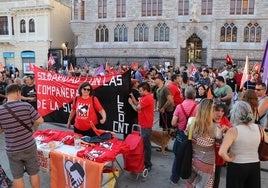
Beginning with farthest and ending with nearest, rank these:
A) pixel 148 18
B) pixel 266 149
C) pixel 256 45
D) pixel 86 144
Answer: pixel 148 18, pixel 256 45, pixel 86 144, pixel 266 149

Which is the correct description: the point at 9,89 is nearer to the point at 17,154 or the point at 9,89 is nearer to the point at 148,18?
the point at 17,154

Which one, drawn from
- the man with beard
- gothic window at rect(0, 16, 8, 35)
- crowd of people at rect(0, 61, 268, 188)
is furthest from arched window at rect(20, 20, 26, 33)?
crowd of people at rect(0, 61, 268, 188)

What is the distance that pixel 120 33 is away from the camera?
31031mm

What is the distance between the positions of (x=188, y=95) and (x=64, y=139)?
2.24 m

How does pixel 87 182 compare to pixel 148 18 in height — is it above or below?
below

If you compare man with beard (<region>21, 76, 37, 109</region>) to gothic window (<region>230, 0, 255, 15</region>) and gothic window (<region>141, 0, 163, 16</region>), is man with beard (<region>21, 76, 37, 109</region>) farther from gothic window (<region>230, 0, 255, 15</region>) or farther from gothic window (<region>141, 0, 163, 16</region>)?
gothic window (<region>230, 0, 255, 15</region>)

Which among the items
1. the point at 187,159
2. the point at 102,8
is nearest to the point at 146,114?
the point at 187,159

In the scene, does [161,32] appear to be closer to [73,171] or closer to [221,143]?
[73,171]

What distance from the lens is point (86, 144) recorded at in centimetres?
453

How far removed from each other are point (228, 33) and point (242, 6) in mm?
2760

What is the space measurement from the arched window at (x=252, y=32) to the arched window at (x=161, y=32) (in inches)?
304

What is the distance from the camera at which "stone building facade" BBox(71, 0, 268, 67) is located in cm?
2683

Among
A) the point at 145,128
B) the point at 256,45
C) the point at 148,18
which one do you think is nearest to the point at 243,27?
the point at 256,45

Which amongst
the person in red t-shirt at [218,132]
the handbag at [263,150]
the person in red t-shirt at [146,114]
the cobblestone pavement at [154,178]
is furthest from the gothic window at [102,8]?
the handbag at [263,150]
